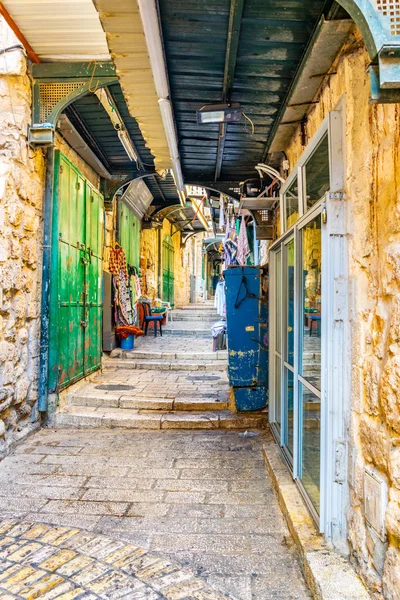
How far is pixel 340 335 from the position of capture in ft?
8.06

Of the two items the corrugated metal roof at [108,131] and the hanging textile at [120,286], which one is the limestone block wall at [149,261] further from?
the corrugated metal roof at [108,131]

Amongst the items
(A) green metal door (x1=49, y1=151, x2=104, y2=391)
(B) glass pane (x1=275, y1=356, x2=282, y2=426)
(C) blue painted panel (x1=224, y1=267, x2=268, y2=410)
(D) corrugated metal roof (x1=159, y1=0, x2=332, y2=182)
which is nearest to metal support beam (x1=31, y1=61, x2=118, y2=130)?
(A) green metal door (x1=49, y1=151, x2=104, y2=391)

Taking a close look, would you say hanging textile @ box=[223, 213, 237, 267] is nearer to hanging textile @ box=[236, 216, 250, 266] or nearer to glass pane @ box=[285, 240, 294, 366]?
hanging textile @ box=[236, 216, 250, 266]

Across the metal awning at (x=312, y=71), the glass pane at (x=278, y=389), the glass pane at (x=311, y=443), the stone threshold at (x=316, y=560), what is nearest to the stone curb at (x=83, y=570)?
the stone threshold at (x=316, y=560)

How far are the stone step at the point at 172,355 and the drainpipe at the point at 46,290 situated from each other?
311 centimetres

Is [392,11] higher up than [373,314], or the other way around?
[392,11]

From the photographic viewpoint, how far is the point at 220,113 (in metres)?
3.62

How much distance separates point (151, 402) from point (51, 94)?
12.8 feet

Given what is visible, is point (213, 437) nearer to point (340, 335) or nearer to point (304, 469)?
point (304, 469)

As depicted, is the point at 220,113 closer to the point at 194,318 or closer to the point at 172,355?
the point at 172,355

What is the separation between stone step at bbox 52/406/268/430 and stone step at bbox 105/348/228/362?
2.67 m

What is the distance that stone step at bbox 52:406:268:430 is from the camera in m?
5.27

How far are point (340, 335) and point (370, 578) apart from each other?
47.5 inches

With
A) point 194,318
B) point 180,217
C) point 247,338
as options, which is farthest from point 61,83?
point 180,217
